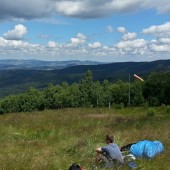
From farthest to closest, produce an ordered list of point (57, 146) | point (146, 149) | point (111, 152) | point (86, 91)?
point (86, 91)
point (57, 146)
point (146, 149)
point (111, 152)

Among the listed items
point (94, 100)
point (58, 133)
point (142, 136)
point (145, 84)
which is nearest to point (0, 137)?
point (58, 133)

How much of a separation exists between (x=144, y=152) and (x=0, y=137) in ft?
24.0

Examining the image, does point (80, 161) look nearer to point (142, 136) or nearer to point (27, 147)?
point (27, 147)

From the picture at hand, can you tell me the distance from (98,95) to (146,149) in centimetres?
8107

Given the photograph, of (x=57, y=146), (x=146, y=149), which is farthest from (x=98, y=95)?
(x=146, y=149)

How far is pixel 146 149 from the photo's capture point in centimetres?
1250

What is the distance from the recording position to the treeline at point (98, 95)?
93206 mm

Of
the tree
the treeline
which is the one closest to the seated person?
the treeline

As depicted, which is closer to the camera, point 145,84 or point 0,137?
point 0,137

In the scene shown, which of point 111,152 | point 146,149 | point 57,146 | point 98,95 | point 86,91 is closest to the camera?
point 111,152

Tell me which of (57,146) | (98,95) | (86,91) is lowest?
(98,95)

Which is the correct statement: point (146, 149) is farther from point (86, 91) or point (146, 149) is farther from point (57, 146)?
point (86, 91)

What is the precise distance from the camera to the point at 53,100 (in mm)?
105688

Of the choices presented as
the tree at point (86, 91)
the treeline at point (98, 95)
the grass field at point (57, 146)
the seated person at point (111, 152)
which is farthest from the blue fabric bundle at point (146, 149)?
the tree at point (86, 91)
